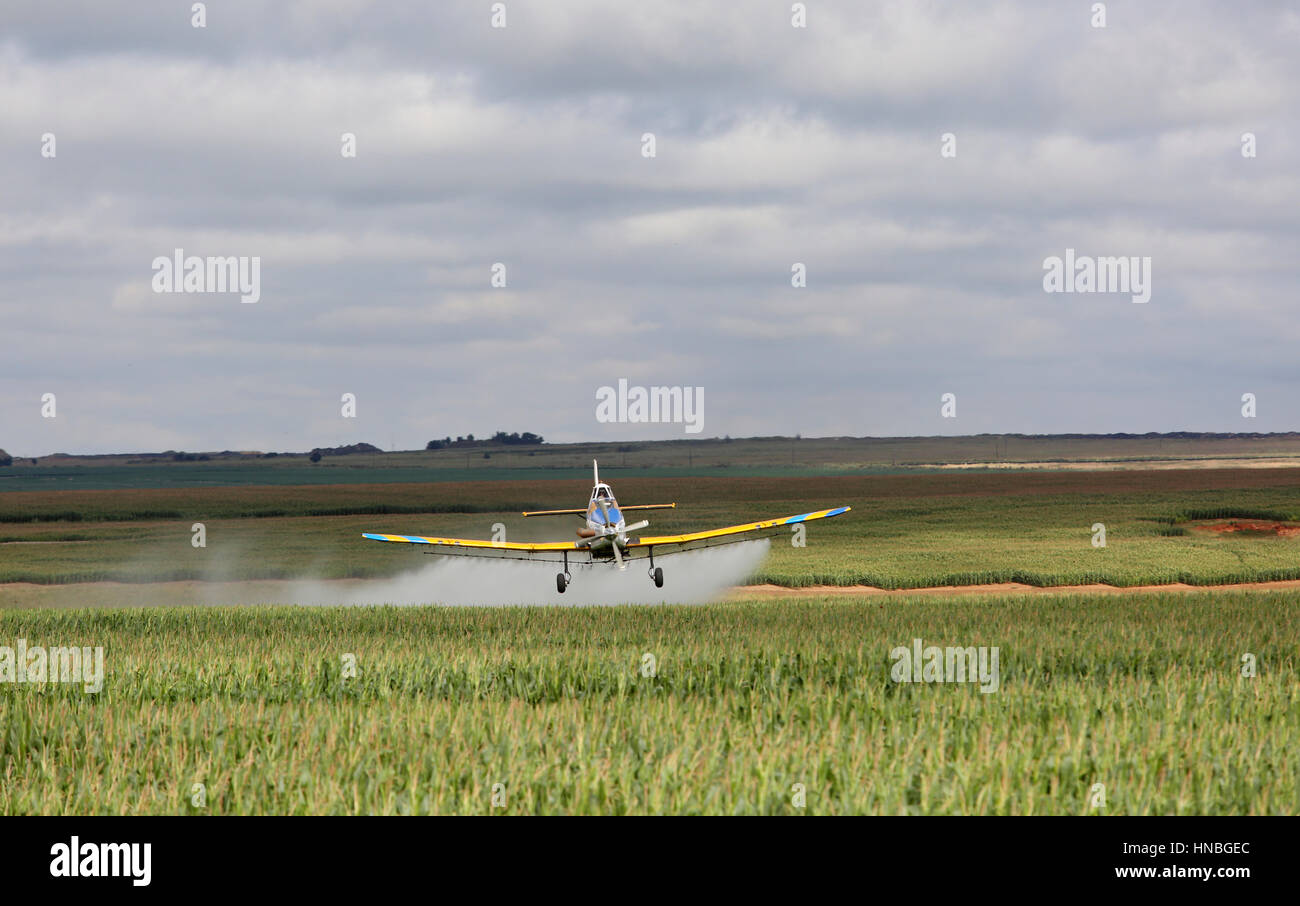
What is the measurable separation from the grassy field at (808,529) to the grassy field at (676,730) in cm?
3582

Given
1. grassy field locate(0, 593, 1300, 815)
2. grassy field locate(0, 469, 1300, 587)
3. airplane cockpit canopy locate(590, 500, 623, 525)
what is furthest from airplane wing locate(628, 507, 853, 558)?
grassy field locate(0, 593, 1300, 815)

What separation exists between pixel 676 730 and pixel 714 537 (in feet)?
158

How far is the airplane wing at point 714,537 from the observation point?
40.6 metres

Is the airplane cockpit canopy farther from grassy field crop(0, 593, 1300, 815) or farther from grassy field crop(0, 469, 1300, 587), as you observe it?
grassy field crop(0, 469, 1300, 587)

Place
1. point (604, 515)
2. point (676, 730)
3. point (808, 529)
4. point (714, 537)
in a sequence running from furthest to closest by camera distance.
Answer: point (808, 529)
point (714, 537)
point (604, 515)
point (676, 730)

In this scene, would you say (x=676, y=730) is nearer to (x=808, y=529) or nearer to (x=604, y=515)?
(x=604, y=515)

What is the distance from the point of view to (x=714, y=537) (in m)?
60.6

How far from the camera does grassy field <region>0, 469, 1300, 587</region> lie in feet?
195

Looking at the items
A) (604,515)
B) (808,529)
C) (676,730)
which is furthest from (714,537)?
(676,730)

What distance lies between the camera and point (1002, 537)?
7656 centimetres

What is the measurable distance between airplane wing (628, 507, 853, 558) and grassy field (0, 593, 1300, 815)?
16439mm

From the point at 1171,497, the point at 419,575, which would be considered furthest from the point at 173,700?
the point at 1171,497

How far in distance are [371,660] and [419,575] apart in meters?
48.2
